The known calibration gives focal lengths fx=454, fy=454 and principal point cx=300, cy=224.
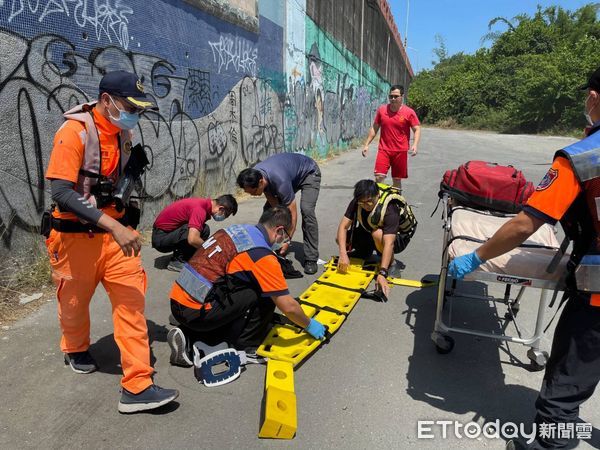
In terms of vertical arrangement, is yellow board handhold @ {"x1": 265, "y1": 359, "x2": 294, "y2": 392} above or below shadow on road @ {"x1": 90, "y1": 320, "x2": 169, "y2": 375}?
above

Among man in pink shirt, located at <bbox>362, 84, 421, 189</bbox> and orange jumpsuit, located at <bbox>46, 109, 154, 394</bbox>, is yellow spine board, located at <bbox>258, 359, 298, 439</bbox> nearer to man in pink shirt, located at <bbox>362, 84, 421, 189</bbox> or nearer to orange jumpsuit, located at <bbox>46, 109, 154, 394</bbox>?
orange jumpsuit, located at <bbox>46, 109, 154, 394</bbox>

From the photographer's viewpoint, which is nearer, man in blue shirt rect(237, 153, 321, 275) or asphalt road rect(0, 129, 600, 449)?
asphalt road rect(0, 129, 600, 449)

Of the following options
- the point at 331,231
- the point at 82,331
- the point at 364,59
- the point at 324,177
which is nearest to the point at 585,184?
the point at 82,331

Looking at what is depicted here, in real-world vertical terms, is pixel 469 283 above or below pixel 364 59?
below

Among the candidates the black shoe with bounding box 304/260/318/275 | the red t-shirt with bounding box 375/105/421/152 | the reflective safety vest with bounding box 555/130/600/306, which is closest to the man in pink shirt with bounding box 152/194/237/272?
the black shoe with bounding box 304/260/318/275

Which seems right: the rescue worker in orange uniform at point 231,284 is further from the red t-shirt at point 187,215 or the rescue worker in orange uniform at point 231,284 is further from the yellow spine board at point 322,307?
the red t-shirt at point 187,215

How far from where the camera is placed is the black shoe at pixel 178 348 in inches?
123

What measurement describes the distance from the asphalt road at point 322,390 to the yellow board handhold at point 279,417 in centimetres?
6

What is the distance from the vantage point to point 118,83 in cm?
267

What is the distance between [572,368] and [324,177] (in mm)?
9914

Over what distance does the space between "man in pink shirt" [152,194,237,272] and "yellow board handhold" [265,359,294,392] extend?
199cm

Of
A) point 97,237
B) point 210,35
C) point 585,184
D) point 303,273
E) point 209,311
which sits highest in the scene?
point 210,35

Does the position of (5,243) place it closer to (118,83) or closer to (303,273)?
(118,83)

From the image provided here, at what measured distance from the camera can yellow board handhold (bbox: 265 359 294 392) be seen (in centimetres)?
290
